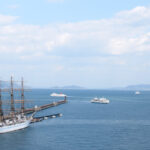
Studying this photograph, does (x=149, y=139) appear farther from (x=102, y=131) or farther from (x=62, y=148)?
(x=62, y=148)

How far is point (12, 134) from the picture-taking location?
75500mm

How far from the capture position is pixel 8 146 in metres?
62.1

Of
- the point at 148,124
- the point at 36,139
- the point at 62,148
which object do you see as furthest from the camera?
the point at 148,124

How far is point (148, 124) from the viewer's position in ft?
301

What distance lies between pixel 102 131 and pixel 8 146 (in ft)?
92.4

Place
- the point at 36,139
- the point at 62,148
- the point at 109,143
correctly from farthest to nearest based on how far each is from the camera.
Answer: the point at 36,139, the point at 109,143, the point at 62,148

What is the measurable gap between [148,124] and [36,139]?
41344mm

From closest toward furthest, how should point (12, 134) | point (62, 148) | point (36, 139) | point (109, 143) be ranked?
point (62, 148)
point (109, 143)
point (36, 139)
point (12, 134)

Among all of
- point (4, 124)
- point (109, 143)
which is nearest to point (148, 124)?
point (109, 143)

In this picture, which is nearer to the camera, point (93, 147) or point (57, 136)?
point (93, 147)

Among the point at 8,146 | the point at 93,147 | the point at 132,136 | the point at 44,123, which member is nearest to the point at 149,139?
the point at 132,136

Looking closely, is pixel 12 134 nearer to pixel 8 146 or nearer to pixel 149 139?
pixel 8 146

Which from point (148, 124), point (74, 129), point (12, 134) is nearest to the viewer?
point (12, 134)

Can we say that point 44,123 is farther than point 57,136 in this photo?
Yes
